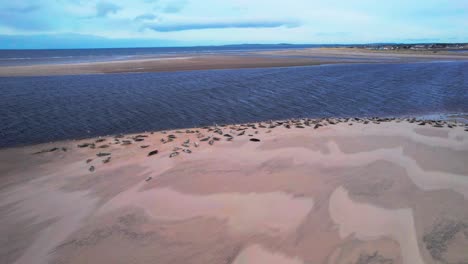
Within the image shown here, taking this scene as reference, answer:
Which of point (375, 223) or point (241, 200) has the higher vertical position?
point (241, 200)

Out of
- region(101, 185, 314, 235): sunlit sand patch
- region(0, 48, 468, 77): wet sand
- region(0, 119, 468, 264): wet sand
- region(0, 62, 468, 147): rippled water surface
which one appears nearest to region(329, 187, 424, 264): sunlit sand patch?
region(0, 119, 468, 264): wet sand

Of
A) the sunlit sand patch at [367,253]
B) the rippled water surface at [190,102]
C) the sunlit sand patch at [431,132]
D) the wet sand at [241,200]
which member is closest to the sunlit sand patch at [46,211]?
the wet sand at [241,200]

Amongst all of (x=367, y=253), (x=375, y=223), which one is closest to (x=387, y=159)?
(x=375, y=223)

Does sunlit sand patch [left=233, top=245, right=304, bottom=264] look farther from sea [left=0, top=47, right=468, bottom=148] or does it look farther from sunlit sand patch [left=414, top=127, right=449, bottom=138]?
sea [left=0, top=47, right=468, bottom=148]

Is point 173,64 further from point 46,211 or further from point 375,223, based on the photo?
point 375,223

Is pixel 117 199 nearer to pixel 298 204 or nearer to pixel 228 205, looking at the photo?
pixel 228 205
